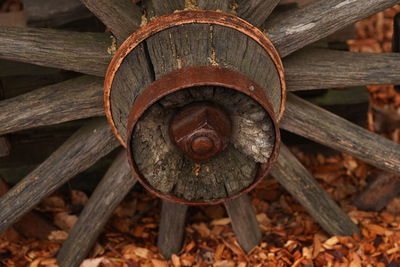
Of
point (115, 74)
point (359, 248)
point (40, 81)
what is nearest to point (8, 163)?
point (40, 81)

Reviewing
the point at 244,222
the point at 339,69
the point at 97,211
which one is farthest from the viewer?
the point at 244,222

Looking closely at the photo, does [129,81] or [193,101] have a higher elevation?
[129,81]

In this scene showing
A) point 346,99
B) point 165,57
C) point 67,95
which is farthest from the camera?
point 346,99

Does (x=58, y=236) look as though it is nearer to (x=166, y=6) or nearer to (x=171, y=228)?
(x=171, y=228)

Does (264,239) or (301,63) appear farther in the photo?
(264,239)

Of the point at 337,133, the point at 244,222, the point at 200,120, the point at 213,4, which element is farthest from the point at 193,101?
the point at 244,222

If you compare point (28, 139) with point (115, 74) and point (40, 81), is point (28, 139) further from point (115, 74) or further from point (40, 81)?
point (115, 74)

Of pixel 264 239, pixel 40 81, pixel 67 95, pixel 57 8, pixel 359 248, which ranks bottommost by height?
pixel 359 248

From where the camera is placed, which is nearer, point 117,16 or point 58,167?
point 117,16
